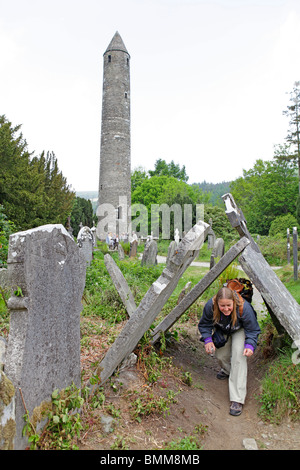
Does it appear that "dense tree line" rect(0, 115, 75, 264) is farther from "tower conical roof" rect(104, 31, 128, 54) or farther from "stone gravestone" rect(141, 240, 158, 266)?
"tower conical roof" rect(104, 31, 128, 54)

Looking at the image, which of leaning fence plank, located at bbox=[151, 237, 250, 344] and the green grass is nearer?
the green grass

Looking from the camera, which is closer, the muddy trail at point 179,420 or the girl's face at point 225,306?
the muddy trail at point 179,420

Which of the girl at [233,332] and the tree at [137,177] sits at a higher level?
the tree at [137,177]

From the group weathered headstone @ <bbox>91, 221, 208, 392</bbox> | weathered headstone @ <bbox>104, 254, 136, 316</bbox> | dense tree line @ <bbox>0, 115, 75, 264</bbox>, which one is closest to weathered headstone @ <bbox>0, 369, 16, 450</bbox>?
weathered headstone @ <bbox>91, 221, 208, 392</bbox>

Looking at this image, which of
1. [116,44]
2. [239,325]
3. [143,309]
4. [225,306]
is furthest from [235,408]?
[116,44]

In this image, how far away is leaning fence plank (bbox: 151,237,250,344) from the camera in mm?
3629

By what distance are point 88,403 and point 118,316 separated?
2847mm

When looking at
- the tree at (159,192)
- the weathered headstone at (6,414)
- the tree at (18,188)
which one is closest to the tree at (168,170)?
the tree at (159,192)

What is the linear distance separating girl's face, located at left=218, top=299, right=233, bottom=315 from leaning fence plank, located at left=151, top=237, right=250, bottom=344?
31cm

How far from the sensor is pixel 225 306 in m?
3.79

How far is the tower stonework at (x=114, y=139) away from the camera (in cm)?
2970

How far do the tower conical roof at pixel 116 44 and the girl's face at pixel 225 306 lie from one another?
30968mm

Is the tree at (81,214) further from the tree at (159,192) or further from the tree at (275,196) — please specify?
the tree at (275,196)
